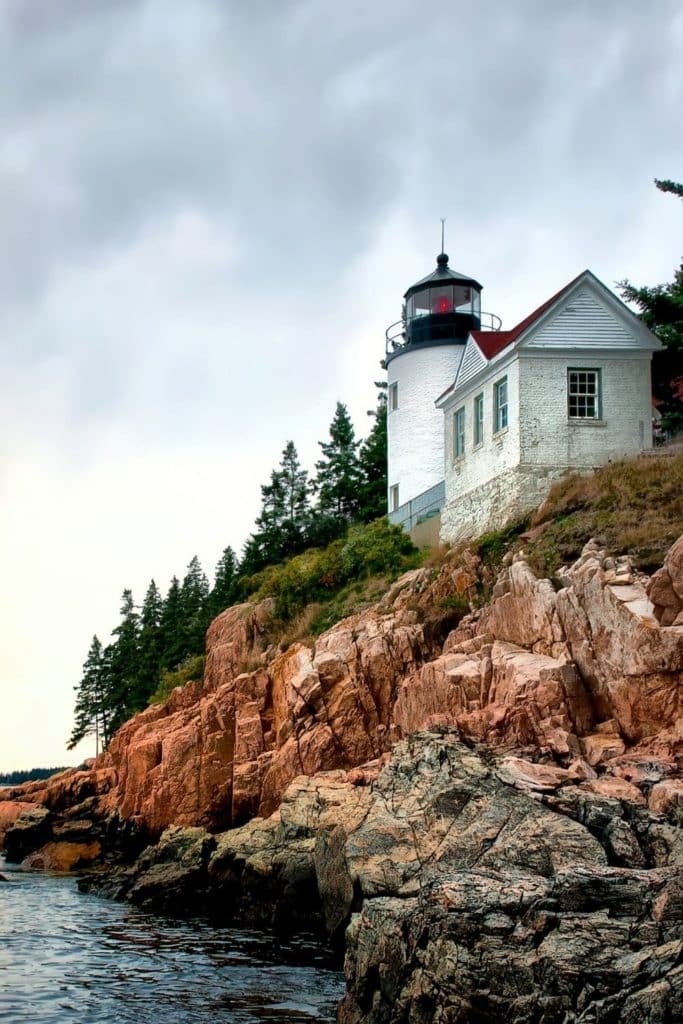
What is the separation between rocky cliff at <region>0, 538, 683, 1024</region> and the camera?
13.0 metres

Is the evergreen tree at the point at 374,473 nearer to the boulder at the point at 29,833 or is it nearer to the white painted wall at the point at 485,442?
the white painted wall at the point at 485,442

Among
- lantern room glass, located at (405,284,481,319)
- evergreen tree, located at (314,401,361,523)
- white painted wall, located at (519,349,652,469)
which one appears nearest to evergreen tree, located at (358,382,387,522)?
evergreen tree, located at (314,401,361,523)

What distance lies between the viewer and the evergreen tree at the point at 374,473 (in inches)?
1826

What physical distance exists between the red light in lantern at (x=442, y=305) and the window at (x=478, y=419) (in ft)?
31.7

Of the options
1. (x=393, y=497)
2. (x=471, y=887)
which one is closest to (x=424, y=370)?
(x=393, y=497)

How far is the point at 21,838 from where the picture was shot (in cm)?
3622

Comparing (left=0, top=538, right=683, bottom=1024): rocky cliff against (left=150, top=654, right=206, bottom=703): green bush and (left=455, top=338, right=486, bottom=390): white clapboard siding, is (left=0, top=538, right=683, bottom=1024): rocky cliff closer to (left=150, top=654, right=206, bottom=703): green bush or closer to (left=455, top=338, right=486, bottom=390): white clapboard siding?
(left=150, top=654, right=206, bottom=703): green bush

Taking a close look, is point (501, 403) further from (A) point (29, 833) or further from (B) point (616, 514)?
(A) point (29, 833)

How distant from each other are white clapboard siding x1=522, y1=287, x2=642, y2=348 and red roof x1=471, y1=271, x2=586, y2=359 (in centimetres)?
33

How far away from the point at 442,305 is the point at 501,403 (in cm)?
1145

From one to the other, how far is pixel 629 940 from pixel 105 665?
6347 centimetres

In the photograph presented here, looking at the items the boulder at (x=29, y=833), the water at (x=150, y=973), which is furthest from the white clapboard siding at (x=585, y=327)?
the boulder at (x=29, y=833)

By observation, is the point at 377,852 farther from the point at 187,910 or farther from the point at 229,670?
the point at 229,670

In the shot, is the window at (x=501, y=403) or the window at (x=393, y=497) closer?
the window at (x=501, y=403)
